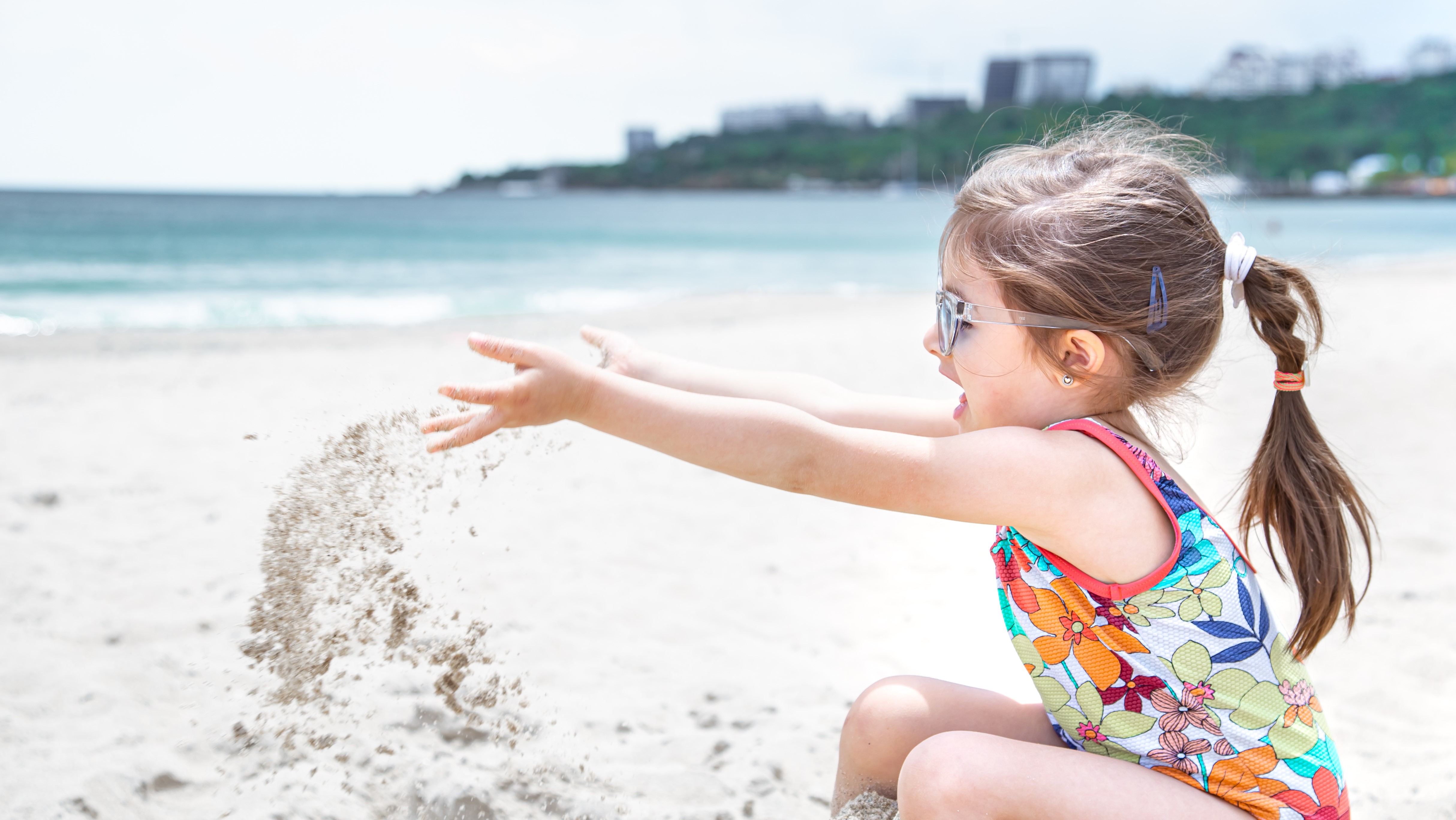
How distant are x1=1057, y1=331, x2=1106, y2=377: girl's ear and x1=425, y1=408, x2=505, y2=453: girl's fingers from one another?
0.81m

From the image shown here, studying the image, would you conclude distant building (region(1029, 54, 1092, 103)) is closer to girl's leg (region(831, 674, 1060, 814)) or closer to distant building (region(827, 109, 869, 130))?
distant building (region(827, 109, 869, 130))

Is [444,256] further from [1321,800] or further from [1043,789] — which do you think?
[1321,800]

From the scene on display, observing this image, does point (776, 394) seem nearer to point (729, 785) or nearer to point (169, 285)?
point (729, 785)

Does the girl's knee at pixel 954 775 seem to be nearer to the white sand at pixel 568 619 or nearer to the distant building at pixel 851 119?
the white sand at pixel 568 619

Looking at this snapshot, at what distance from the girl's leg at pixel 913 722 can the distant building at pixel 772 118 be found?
265 ft

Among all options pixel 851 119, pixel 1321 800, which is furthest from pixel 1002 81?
pixel 1321 800

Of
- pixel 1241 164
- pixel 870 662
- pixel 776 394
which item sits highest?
pixel 1241 164

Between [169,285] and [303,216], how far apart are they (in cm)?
2885

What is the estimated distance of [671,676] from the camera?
2461mm

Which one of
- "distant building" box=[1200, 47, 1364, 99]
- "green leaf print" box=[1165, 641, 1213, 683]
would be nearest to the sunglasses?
"green leaf print" box=[1165, 641, 1213, 683]

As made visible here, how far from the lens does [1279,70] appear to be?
230 feet

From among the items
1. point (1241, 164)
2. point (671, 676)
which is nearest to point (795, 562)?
point (671, 676)

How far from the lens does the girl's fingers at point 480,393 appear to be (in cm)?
127

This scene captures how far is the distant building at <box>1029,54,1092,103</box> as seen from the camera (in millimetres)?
57625
